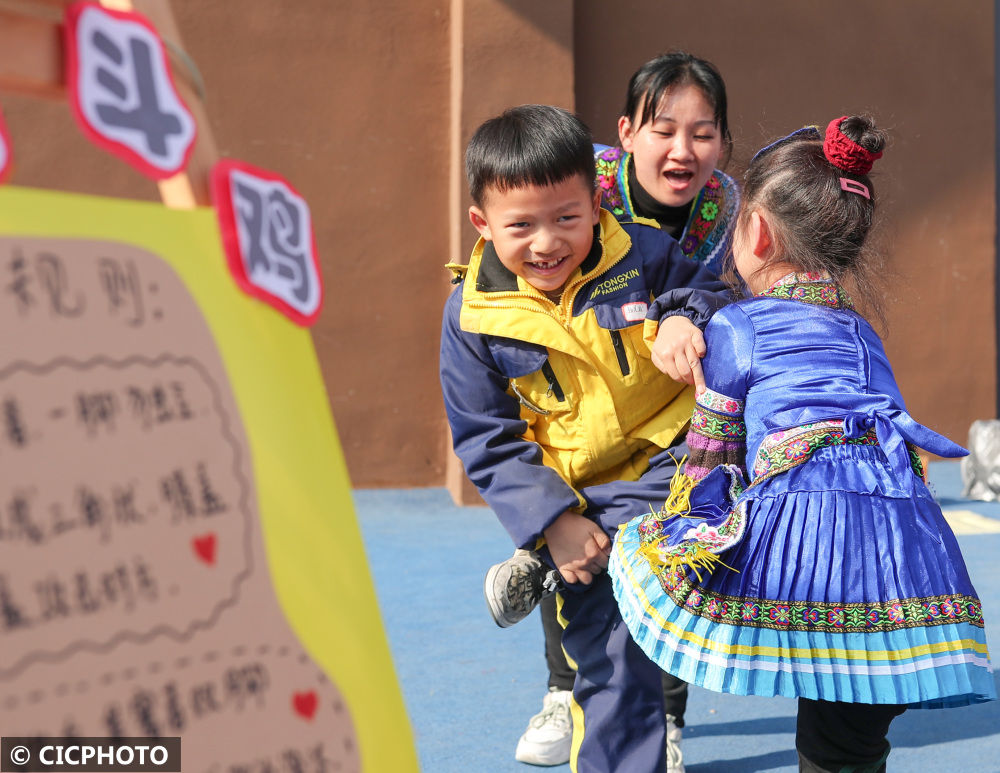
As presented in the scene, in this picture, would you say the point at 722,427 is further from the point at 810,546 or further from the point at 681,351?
the point at 810,546

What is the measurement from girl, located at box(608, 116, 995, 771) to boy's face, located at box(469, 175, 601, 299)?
31 centimetres

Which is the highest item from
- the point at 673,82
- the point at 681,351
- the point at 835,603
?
the point at 673,82

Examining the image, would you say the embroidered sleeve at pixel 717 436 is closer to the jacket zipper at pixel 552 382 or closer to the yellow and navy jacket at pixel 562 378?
the yellow and navy jacket at pixel 562 378

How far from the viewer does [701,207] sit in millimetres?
2631

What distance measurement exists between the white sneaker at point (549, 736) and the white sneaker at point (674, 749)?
0.23 m

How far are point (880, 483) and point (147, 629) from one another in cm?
123

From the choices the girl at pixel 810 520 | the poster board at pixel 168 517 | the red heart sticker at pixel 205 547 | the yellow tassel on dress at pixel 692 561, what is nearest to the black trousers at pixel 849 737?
the girl at pixel 810 520

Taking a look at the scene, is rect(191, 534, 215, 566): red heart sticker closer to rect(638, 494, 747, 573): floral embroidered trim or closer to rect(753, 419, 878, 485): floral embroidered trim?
rect(638, 494, 747, 573): floral embroidered trim

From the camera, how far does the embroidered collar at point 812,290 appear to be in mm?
1882

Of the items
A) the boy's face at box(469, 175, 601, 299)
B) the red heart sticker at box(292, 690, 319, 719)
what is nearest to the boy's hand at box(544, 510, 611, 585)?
the boy's face at box(469, 175, 601, 299)

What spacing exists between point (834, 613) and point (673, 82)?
144 cm

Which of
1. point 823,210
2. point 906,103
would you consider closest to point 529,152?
point 823,210

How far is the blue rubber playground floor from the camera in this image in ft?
8.20
